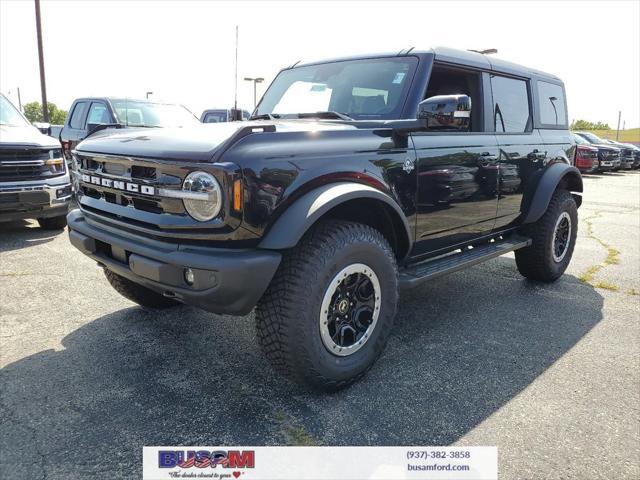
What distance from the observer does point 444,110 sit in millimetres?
2838

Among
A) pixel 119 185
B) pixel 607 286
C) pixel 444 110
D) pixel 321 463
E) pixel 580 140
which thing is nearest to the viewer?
pixel 321 463

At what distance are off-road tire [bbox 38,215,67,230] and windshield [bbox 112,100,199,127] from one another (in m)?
2.17

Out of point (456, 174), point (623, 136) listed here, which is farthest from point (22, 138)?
point (623, 136)

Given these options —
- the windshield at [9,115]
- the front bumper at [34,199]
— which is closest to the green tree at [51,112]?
the windshield at [9,115]

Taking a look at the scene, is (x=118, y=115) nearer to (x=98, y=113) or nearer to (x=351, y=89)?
(x=98, y=113)

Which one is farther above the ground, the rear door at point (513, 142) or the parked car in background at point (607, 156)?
the rear door at point (513, 142)

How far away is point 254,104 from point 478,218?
2.15 metres

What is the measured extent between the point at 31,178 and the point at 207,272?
4.96 meters

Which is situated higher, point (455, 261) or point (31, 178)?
point (31, 178)

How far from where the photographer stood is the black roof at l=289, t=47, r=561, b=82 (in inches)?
135

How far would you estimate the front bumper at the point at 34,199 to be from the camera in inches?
230

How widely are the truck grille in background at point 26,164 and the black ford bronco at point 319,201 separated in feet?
11.3

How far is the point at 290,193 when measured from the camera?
2.48 metres

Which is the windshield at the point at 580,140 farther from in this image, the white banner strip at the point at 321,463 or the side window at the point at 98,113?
the white banner strip at the point at 321,463
